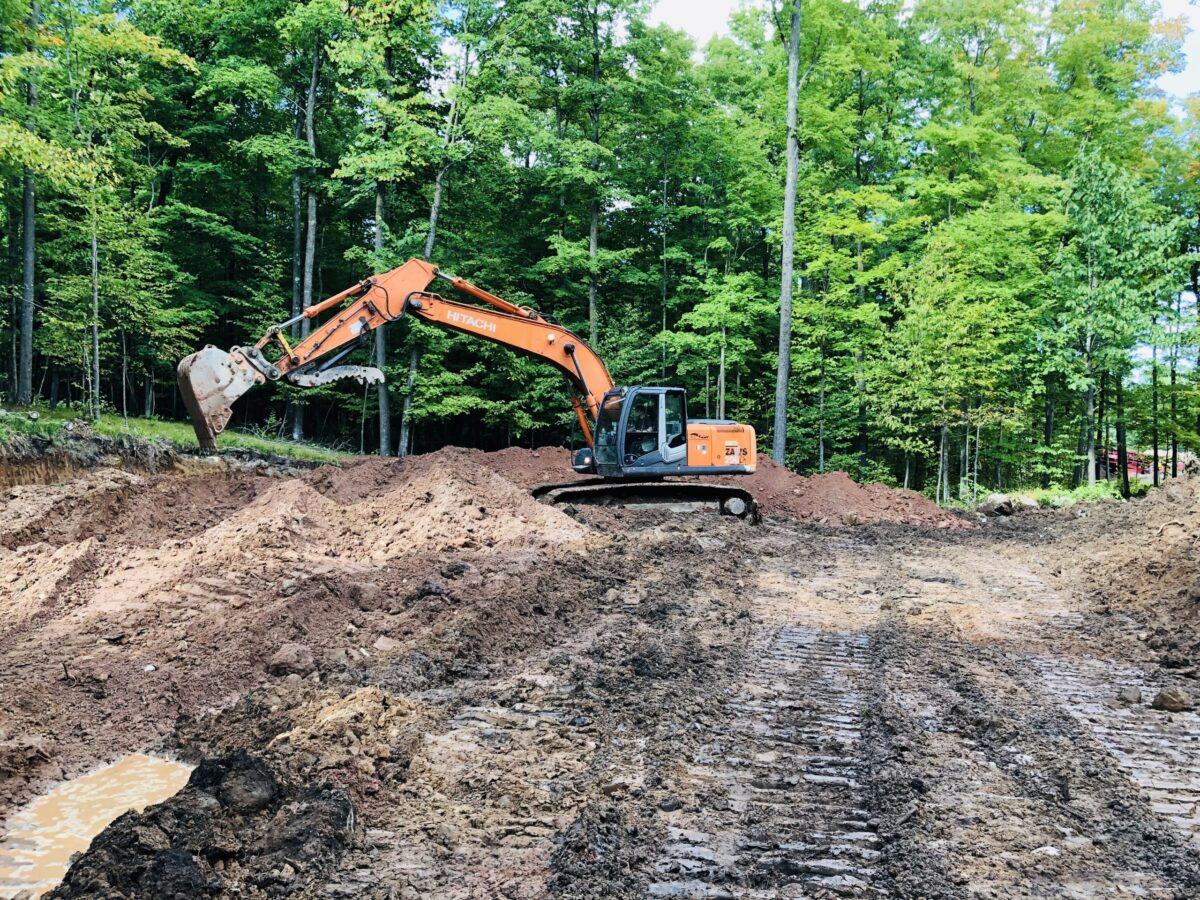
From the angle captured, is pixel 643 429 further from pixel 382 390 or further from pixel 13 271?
pixel 13 271

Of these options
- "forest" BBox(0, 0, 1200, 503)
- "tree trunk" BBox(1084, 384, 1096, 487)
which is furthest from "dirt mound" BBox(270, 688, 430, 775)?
"tree trunk" BBox(1084, 384, 1096, 487)

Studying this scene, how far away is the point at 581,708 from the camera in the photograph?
461cm

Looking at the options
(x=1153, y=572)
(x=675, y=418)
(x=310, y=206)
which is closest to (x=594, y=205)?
(x=310, y=206)

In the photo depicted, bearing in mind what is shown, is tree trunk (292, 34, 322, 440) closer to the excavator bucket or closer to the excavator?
A: the excavator

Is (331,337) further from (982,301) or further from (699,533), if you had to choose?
(982,301)

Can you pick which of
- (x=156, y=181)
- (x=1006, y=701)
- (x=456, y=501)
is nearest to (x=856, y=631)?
(x=1006, y=701)

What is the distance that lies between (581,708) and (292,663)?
201cm

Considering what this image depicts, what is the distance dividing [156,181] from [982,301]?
73.3ft

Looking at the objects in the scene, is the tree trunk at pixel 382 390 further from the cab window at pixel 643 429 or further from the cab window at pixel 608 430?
the cab window at pixel 643 429

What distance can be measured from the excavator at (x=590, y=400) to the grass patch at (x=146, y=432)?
372 cm

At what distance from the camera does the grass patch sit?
40.5 feet

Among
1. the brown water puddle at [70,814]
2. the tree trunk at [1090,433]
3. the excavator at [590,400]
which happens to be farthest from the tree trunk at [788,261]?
the brown water puddle at [70,814]

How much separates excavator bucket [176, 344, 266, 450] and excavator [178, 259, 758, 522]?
1.93 ft

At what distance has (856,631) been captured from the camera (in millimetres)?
6531
